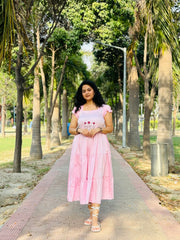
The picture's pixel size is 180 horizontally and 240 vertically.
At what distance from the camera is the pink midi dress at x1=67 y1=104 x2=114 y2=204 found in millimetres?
4055

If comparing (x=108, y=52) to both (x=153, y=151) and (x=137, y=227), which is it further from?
(x=137, y=227)

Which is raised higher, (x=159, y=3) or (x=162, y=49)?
(x=159, y=3)

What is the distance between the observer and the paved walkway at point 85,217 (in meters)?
3.88

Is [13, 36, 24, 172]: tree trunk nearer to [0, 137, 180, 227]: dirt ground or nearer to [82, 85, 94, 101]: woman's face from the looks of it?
[0, 137, 180, 227]: dirt ground

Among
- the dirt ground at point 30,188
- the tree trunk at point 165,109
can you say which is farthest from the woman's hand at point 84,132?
the tree trunk at point 165,109

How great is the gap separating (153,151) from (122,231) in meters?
4.86

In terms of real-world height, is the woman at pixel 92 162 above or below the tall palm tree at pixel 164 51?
below

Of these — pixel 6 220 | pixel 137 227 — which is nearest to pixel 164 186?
pixel 137 227

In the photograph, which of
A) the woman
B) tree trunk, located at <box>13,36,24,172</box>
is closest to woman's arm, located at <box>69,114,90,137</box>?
the woman

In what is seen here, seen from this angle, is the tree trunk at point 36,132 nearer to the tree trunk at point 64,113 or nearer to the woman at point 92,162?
the woman at point 92,162

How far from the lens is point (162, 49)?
958 cm

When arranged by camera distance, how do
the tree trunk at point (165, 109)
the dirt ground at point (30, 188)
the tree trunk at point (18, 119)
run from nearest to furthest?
the dirt ground at point (30, 188) → the tree trunk at point (18, 119) → the tree trunk at point (165, 109)

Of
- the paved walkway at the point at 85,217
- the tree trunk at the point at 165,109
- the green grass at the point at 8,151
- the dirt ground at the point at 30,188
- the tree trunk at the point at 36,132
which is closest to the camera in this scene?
the paved walkway at the point at 85,217

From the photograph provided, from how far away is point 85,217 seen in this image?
15.3 ft
